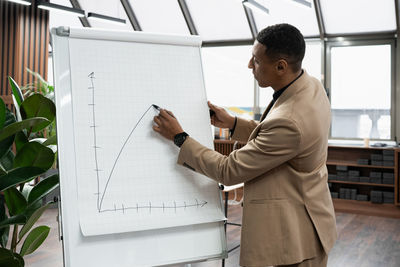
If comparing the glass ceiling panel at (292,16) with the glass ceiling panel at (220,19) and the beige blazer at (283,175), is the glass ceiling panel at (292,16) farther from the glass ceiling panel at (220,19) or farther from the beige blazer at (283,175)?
the beige blazer at (283,175)

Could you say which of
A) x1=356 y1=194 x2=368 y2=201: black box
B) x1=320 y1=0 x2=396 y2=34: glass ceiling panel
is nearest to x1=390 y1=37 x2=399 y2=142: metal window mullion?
x1=320 y1=0 x2=396 y2=34: glass ceiling panel

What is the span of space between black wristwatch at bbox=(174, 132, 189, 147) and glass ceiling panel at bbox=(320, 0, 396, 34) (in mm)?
5274

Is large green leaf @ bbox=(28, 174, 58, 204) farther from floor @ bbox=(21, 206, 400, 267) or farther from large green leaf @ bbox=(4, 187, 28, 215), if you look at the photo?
floor @ bbox=(21, 206, 400, 267)

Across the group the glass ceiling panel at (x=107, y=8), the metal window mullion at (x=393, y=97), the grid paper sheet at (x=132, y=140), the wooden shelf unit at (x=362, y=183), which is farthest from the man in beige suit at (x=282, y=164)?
the glass ceiling panel at (x=107, y=8)

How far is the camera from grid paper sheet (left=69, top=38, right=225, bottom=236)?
4.59 ft

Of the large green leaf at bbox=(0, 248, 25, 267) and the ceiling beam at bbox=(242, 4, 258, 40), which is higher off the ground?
the ceiling beam at bbox=(242, 4, 258, 40)

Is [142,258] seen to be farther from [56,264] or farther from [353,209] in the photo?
[353,209]

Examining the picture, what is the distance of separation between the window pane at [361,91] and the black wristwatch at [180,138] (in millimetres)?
5279

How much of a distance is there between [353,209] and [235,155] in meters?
4.58

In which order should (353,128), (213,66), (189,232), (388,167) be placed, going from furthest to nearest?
(213,66)
(353,128)
(388,167)
(189,232)

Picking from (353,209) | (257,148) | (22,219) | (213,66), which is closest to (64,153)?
(22,219)

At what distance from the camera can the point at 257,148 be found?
137 cm

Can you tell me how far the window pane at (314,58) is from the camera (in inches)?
258

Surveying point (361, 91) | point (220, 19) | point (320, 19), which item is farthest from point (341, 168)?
point (220, 19)
